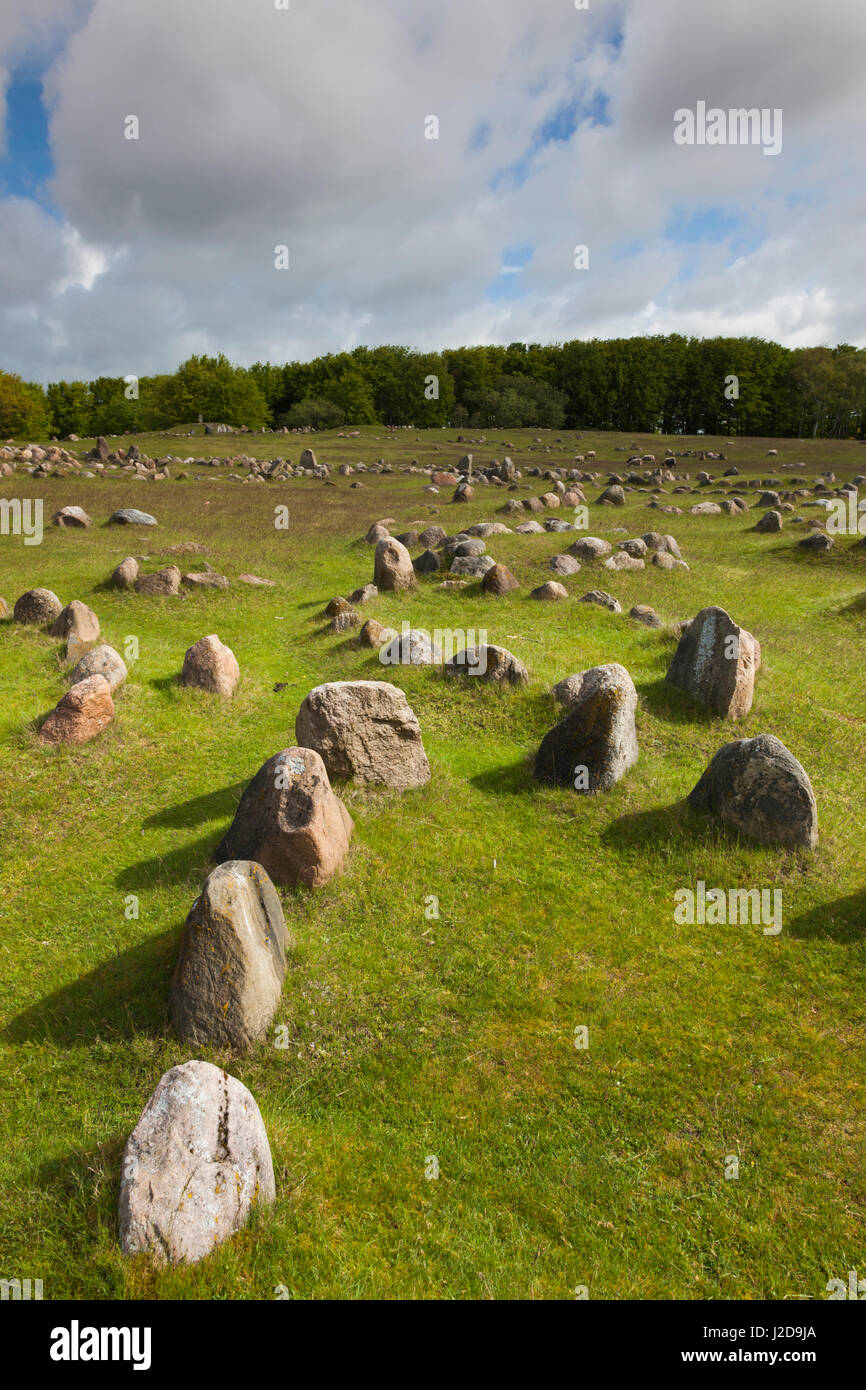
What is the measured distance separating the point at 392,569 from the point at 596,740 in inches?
493

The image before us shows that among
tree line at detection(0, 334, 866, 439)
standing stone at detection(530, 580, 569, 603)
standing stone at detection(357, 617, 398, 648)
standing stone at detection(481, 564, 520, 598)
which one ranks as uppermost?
tree line at detection(0, 334, 866, 439)

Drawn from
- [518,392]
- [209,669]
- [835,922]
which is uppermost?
[518,392]

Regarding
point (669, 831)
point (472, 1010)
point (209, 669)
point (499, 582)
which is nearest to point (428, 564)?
point (499, 582)

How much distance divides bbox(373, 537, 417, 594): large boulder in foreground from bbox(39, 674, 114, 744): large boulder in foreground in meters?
10.5

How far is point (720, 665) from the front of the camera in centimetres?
1317

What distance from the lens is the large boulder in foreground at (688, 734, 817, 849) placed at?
927 centimetres

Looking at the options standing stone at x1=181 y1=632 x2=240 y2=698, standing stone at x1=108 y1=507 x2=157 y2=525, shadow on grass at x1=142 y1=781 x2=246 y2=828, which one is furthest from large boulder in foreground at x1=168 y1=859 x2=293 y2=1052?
standing stone at x1=108 y1=507 x2=157 y2=525

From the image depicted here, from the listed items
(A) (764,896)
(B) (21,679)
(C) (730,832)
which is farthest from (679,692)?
(B) (21,679)

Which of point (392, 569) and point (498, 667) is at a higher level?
point (392, 569)

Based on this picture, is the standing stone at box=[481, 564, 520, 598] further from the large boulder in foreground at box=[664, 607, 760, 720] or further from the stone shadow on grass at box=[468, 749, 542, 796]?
the stone shadow on grass at box=[468, 749, 542, 796]

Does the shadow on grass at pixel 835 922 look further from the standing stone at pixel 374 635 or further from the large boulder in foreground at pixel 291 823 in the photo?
the standing stone at pixel 374 635

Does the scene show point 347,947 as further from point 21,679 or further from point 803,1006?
point 21,679

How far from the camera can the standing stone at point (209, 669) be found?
15.0 meters

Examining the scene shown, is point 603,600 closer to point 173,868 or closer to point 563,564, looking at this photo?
point 563,564
